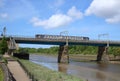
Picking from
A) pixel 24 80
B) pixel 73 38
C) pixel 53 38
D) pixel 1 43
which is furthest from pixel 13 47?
pixel 24 80

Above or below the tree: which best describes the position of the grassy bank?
below

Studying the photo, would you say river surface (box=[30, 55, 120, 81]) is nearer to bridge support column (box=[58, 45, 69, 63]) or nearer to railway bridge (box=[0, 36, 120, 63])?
bridge support column (box=[58, 45, 69, 63])

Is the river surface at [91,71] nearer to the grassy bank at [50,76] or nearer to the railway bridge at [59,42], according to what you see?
the grassy bank at [50,76]

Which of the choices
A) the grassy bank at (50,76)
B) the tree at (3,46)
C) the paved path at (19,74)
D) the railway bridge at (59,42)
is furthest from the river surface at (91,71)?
the railway bridge at (59,42)

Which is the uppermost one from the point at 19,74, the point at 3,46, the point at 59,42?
the point at 59,42

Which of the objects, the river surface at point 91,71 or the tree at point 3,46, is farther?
the tree at point 3,46

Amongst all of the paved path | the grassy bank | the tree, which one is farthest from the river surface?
the tree

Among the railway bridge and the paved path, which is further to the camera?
the railway bridge

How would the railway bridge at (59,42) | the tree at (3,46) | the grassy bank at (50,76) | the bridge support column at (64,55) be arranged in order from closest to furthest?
the grassy bank at (50,76) → the tree at (3,46) → the railway bridge at (59,42) → the bridge support column at (64,55)

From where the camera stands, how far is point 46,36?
4405 inches

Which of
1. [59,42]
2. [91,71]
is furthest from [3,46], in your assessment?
[91,71]

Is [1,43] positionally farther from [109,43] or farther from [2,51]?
[109,43]

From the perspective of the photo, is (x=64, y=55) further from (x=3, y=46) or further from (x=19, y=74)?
(x=19, y=74)

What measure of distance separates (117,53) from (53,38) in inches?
1944
